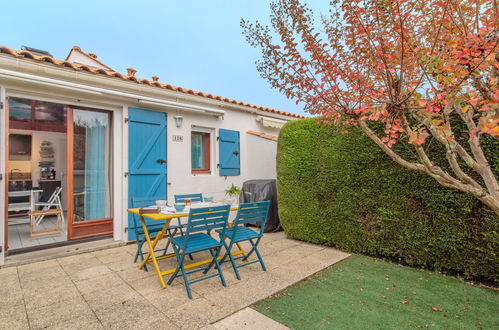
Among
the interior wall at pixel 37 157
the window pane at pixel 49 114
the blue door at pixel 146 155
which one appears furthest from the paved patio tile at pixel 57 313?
the interior wall at pixel 37 157

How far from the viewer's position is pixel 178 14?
1576cm

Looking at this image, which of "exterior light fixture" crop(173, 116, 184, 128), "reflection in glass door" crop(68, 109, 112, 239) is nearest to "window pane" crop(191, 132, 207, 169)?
"exterior light fixture" crop(173, 116, 184, 128)

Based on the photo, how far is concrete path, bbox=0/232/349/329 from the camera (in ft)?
8.46

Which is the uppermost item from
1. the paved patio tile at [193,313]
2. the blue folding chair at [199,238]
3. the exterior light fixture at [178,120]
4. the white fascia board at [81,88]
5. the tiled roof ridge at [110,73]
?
the tiled roof ridge at [110,73]

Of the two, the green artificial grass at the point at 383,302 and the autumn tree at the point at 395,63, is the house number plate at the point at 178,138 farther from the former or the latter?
the green artificial grass at the point at 383,302

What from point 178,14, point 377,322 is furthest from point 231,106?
point 178,14

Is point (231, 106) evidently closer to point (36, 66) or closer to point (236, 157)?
point (236, 157)

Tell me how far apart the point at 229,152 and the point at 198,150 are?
0.87 meters

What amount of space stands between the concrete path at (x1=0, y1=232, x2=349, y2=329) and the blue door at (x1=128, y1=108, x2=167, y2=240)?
148 cm

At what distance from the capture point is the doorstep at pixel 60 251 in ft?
13.9

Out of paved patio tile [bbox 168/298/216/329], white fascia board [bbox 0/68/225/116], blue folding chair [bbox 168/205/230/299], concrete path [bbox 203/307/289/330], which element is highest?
white fascia board [bbox 0/68/225/116]

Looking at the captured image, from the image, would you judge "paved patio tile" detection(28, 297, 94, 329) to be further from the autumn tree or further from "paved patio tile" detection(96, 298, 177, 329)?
the autumn tree

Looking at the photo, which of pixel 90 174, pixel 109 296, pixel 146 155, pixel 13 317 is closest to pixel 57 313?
pixel 13 317

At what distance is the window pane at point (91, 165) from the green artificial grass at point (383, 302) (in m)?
4.20
